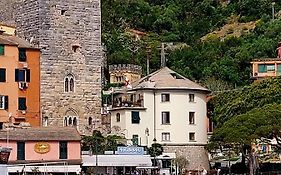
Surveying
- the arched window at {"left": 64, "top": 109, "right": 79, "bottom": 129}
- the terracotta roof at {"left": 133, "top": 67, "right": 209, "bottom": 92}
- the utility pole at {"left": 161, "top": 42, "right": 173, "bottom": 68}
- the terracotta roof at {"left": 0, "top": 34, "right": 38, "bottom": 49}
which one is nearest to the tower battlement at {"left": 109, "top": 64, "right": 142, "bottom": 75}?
the utility pole at {"left": 161, "top": 42, "right": 173, "bottom": 68}

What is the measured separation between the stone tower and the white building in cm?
293

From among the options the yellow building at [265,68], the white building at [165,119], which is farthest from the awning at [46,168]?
the yellow building at [265,68]

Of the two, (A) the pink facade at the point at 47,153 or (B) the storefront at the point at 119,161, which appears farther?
(B) the storefront at the point at 119,161

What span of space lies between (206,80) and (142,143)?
132ft

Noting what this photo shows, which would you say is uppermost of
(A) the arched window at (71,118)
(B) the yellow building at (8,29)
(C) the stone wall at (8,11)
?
(C) the stone wall at (8,11)

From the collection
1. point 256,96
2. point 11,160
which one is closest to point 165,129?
point 256,96

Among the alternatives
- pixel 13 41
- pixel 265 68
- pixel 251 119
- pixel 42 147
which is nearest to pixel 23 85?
pixel 13 41

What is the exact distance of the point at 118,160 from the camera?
210 ft

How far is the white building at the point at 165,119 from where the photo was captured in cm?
7369

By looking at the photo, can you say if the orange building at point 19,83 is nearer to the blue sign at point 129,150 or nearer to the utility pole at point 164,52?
the blue sign at point 129,150

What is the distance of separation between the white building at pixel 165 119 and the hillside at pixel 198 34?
35066 millimetres

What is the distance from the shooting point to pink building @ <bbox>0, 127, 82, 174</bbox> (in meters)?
58.6

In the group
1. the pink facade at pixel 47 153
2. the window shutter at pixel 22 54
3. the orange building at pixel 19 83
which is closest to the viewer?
the pink facade at pixel 47 153

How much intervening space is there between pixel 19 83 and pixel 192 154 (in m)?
16.4
